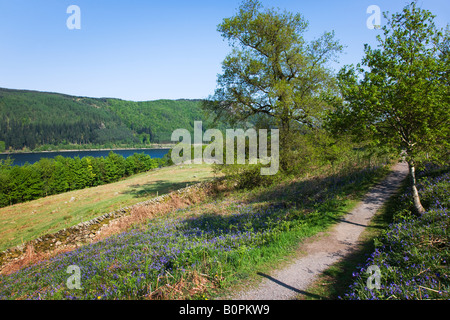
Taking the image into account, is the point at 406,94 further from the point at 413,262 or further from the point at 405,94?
the point at 413,262

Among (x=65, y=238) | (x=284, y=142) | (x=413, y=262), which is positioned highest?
(x=284, y=142)

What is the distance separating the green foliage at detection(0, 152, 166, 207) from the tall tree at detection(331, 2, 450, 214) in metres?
69.9

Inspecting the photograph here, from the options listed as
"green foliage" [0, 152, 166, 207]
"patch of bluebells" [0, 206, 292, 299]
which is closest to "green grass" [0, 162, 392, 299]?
"patch of bluebells" [0, 206, 292, 299]

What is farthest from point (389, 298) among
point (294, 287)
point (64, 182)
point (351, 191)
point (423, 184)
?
point (64, 182)

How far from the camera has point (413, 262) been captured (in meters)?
5.85

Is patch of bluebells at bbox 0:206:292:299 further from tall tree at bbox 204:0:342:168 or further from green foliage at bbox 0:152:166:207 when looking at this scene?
green foliage at bbox 0:152:166:207

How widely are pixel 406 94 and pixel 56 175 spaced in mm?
A: 85217

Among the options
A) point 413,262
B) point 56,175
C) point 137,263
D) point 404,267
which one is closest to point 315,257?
point 404,267

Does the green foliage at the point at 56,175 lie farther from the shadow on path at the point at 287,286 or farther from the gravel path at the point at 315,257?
the gravel path at the point at 315,257

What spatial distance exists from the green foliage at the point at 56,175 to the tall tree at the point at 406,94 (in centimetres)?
6988
